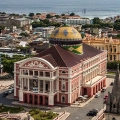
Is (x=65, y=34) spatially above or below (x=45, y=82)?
above

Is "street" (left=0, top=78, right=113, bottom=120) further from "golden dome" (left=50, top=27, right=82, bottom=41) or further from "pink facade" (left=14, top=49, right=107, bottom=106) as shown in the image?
"golden dome" (left=50, top=27, right=82, bottom=41)

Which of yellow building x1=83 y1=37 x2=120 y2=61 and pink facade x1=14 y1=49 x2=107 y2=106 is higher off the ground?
yellow building x1=83 y1=37 x2=120 y2=61

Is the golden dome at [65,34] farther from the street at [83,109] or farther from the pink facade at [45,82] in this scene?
the street at [83,109]

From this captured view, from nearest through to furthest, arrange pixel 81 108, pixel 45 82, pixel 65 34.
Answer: pixel 81 108, pixel 45 82, pixel 65 34

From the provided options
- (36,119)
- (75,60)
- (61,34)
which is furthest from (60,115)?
(61,34)

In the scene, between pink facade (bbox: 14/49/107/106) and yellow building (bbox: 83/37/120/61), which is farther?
yellow building (bbox: 83/37/120/61)

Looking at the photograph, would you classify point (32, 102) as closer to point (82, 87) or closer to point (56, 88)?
point (56, 88)

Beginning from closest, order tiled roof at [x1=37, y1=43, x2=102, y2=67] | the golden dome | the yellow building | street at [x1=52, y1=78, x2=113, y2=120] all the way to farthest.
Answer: street at [x1=52, y1=78, x2=113, y2=120] → tiled roof at [x1=37, y1=43, x2=102, y2=67] → the golden dome → the yellow building

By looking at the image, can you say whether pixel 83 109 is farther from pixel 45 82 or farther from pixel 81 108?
pixel 45 82

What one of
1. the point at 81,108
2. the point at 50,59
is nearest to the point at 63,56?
the point at 50,59

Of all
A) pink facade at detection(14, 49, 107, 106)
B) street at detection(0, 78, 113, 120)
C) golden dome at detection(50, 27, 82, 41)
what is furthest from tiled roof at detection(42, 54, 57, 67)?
street at detection(0, 78, 113, 120)

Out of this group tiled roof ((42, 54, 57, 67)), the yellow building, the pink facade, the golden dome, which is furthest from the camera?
the yellow building
